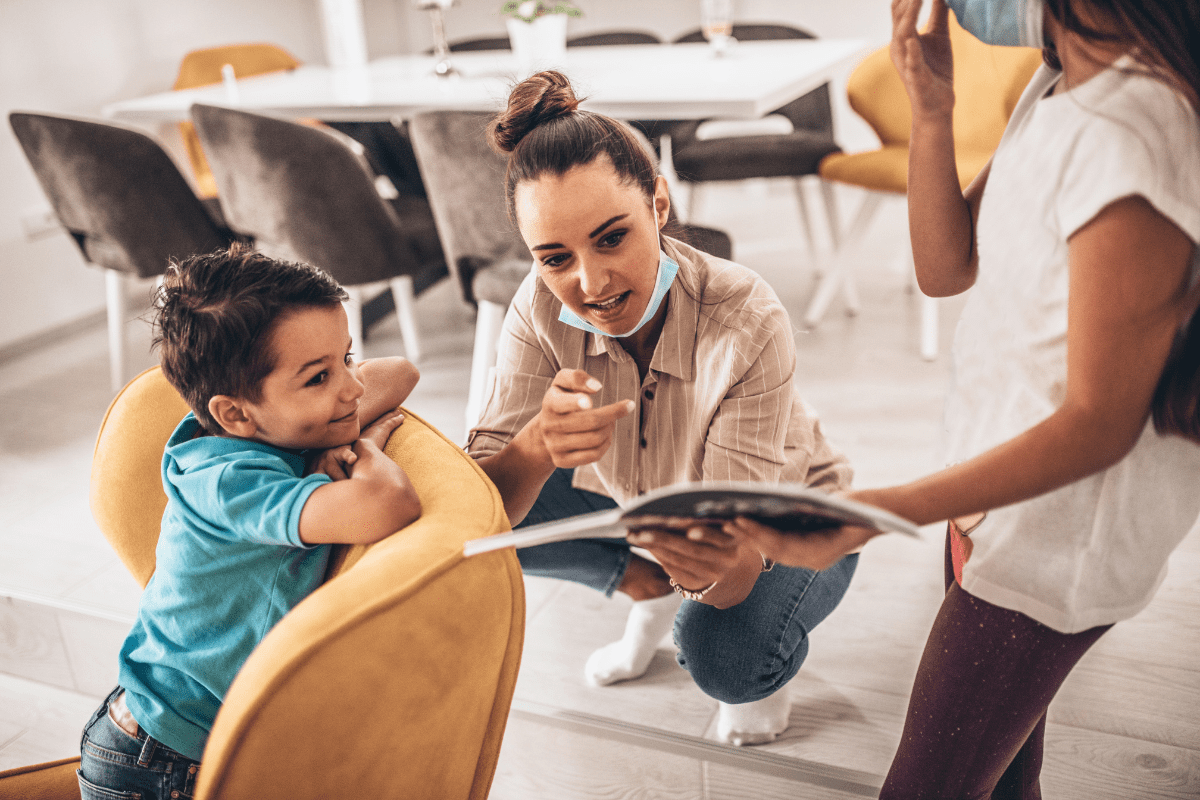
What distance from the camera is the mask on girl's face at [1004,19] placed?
2.10ft

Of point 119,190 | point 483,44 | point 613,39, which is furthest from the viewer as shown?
point 483,44

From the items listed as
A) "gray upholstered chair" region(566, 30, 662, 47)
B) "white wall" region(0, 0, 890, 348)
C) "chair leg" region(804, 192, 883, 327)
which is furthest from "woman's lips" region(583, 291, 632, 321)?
"gray upholstered chair" region(566, 30, 662, 47)

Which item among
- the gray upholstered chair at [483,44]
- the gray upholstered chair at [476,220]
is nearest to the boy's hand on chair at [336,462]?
the gray upholstered chair at [476,220]

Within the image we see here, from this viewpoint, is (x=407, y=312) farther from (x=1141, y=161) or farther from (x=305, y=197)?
(x=1141, y=161)

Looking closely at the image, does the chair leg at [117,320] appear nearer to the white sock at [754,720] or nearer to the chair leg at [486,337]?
the chair leg at [486,337]

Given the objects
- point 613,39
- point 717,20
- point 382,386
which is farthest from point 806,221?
point 382,386

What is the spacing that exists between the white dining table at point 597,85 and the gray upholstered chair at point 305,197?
0.24 meters

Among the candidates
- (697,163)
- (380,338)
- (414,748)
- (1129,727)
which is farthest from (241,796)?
(697,163)

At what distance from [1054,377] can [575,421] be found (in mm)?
427

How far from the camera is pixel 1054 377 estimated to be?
68 cm

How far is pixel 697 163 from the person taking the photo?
3.08m

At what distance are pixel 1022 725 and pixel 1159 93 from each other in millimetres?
521

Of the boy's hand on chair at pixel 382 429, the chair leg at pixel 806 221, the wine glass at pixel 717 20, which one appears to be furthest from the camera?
the chair leg at pixel 806 221

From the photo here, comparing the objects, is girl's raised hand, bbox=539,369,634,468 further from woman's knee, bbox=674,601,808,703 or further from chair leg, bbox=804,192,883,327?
chair leg, bbox=804,192,883,327
